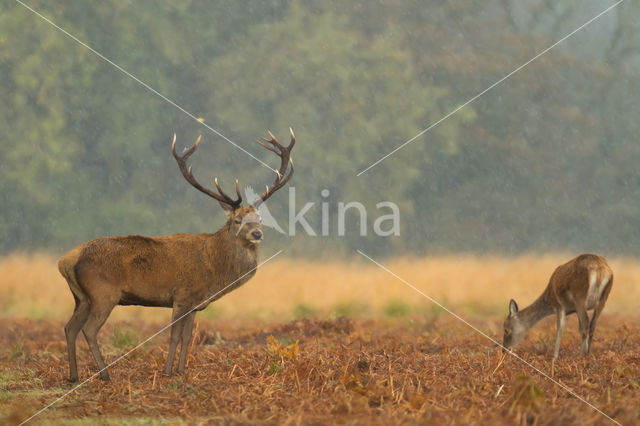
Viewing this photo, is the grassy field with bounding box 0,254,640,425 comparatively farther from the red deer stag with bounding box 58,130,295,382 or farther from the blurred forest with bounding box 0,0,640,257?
the blurred forest with bounding box 0,0,640,257

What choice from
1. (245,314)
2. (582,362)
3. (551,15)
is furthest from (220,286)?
(551,15)

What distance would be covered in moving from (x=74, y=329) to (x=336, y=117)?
20.6 m

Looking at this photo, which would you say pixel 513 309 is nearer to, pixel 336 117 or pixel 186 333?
pixel 186 333

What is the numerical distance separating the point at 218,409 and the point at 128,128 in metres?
21.5

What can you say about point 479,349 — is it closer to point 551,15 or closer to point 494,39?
point 494,39

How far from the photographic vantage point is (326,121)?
2947 centimetres

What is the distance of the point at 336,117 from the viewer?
29422 mm

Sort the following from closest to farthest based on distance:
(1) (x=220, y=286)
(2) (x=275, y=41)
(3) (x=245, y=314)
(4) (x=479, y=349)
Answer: (1) (x=220, y=286), (4) (x=479, y=349), (3) (x=245, y=314), (2) (x=275, y=41)

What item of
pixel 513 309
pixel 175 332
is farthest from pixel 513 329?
pixel 175 332

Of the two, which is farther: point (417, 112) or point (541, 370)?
point (417, 112)

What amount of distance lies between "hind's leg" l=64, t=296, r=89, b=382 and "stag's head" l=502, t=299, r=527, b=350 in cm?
741

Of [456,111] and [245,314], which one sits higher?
[456,111]

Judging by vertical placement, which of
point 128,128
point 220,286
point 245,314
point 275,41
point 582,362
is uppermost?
point 275,41

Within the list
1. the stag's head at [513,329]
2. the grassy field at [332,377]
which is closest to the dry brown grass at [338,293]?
the grassy field at [332,377]
